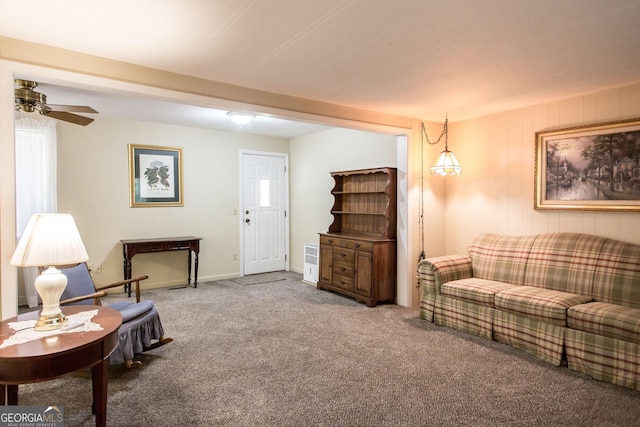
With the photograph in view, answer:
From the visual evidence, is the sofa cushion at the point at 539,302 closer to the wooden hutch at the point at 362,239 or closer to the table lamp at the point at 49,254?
the wooden hutch at the point at 362,239

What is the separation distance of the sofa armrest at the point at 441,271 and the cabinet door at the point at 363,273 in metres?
0.70

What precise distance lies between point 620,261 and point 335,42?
2967mm

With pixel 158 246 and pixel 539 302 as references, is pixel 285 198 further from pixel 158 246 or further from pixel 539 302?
pixel 539 302

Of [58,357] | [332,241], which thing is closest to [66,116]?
[58,357]

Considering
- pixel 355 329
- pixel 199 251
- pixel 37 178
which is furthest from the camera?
pixel 199 251

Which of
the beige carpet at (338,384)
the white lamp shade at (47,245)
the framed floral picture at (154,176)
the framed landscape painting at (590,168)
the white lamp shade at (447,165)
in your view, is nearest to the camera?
the white lamp shade at (47,245)

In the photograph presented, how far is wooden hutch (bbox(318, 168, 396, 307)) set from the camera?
4.49m

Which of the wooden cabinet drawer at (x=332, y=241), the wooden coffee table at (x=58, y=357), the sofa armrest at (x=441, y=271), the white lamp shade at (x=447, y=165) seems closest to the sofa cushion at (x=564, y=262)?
the sofa armrest at (x=441, y=271)

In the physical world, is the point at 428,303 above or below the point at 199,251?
below

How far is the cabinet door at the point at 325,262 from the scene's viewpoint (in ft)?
16.8

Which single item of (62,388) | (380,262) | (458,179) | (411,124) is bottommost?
(62,388)

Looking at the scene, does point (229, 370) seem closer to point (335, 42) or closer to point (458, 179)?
point (335, 42)

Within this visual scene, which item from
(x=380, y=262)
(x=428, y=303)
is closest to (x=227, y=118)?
(x=380, y=262)

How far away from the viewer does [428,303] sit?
3906 mm
